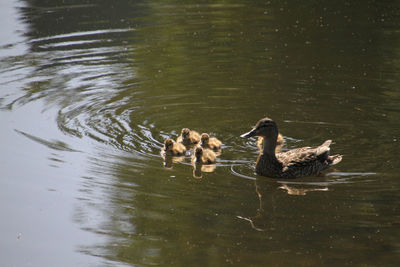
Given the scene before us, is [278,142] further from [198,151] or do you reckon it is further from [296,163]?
[198,151]

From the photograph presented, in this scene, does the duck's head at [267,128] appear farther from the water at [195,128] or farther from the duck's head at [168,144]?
the duck's head at [168,144]

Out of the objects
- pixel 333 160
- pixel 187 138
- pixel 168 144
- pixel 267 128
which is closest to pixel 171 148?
pixel 168 144

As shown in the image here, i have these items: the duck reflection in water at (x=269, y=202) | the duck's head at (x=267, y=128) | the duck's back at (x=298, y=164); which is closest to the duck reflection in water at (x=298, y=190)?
the duck reflection in water at (x=269, y=202)

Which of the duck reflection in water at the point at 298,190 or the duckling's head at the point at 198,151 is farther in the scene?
the duckling's head at the point at 198,151

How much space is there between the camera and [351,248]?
504cm

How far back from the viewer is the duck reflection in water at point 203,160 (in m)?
6.79

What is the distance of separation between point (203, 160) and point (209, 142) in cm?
44

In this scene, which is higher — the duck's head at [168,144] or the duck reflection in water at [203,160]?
the duck's head at [168,144]

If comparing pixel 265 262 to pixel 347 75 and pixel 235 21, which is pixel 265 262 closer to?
pixel 347 75

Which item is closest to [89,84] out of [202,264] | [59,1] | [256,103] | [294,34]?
[256,103]

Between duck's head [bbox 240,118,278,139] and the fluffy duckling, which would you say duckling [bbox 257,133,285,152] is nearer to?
duck's head [bbox 240,118,278,139]

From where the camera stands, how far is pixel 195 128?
8.14 m

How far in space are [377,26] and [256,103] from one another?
475 centimetres

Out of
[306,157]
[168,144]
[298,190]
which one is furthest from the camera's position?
[168,144]
